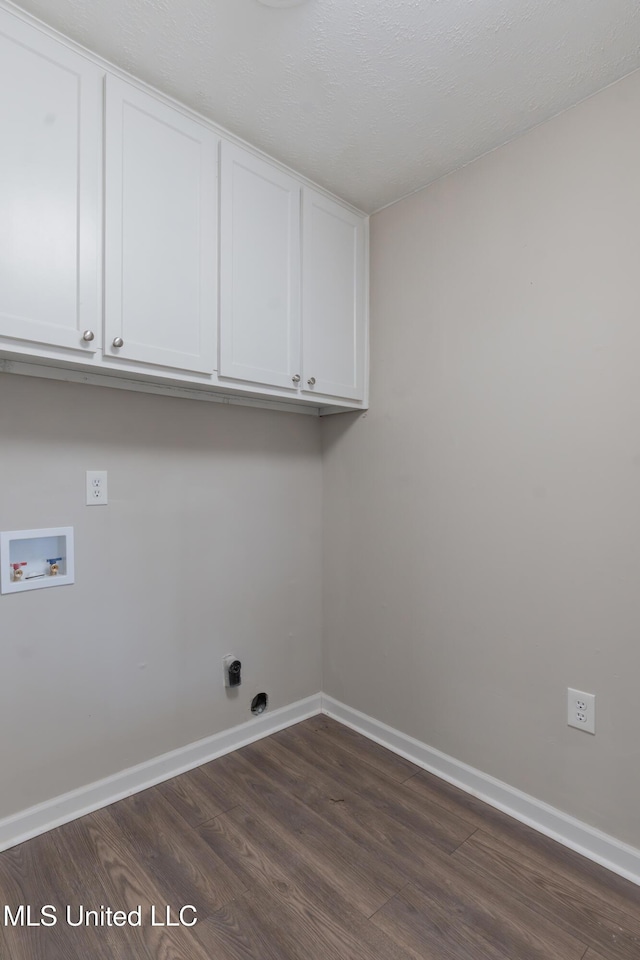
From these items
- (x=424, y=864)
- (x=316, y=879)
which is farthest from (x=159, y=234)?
(x=424, y=864)

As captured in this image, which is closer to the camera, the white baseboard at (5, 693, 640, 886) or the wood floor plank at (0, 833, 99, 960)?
the wood floor plank at (0, 833, 99, 960)

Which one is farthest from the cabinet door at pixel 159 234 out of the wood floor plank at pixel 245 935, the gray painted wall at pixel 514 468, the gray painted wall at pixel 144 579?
the wood floor plank at pixel 245 935

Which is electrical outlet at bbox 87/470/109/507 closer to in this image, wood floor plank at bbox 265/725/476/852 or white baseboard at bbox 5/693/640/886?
white baseboard at bbox 5/693/640/886

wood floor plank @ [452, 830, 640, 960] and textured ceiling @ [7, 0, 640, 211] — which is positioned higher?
textured ceiling @ [7, 0, 640, 211]

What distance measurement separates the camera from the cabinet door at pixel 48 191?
4.37 ft

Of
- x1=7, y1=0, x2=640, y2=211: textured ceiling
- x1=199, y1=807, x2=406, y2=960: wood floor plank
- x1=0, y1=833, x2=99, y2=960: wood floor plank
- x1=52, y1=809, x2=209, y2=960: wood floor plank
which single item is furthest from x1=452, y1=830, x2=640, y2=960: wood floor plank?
x1=7, y1=0, x2=640, y2=211: textured ceiling

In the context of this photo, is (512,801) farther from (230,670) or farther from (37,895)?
(37,895)

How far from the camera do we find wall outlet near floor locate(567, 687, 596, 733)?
161cm

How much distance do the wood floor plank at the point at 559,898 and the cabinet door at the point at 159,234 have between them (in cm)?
182

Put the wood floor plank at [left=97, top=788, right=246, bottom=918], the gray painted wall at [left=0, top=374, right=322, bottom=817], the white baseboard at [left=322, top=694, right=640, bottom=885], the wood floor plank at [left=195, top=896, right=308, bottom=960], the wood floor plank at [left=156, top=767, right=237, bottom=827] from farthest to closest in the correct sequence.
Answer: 1. the wood floor plank at [left=156, top=767, right=237, bottom=827]
2. the gray painted wall at [left=0, top=374, right=322, bottom=817]
3. the white baseboard at [left=322, top=694, right=640, bottom=885]
4. the wood floor plank at [left=97, top=788, right=246, bottom=918]
5. the wood floor plank at [left=195, top=896, right=308, bottom=960]

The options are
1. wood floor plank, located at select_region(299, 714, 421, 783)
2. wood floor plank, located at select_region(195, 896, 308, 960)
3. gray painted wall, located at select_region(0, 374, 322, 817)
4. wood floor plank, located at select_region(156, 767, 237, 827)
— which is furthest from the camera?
wood floor plank, located at select_region(299, 714, 421, 783)

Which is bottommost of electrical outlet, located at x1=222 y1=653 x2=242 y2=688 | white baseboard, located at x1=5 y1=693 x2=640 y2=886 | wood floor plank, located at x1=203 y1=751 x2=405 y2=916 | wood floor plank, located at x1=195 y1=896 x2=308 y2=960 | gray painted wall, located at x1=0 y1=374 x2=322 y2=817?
wood floor plank, located at x1=195 y1=896 x2=308 y2=960

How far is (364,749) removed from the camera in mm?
2199

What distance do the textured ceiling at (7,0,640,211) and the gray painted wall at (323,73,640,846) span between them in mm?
167
